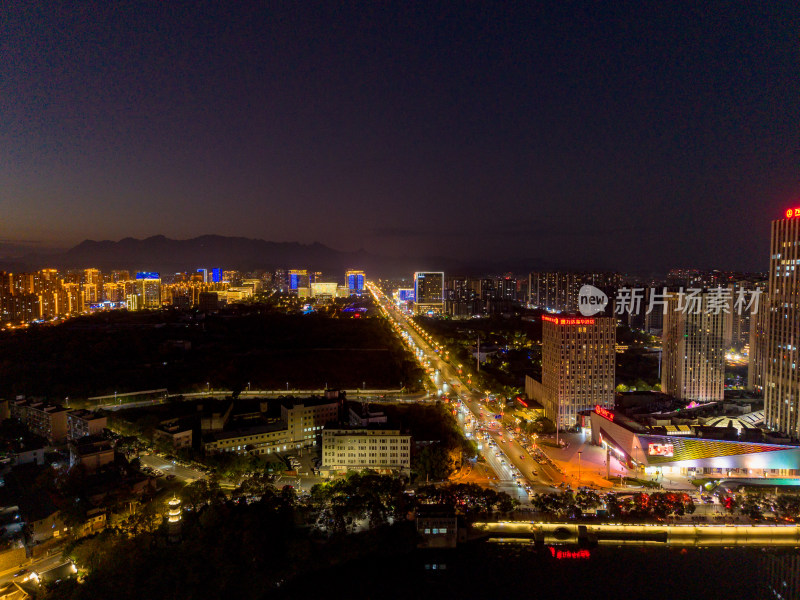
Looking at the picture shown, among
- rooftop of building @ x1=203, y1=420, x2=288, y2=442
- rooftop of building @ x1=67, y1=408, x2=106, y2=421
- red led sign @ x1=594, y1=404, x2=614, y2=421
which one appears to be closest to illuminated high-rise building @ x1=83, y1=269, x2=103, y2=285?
rooftop of building @ x1=67, y1=408, x2=106, y2=421

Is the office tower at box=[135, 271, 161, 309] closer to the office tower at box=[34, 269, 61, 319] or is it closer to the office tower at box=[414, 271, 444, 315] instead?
the office tower at box=[34, 269, 61, 319]

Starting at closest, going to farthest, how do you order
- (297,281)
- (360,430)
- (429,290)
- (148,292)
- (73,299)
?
(360,430) < (73,299) < (148,292) < (429,290) < (297,281)

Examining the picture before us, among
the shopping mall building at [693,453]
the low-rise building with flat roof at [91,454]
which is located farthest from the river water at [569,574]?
the low-rise building with flat roof at [91,454]

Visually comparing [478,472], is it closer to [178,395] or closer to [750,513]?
[750,513]

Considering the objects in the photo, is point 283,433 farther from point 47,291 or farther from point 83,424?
point 47,291

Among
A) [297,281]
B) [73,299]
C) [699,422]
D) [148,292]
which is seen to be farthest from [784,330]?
[297,281]
